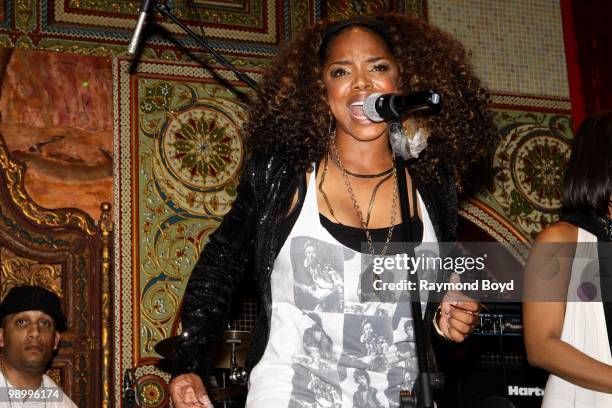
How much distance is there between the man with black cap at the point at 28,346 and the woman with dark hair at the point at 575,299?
3.03 meters

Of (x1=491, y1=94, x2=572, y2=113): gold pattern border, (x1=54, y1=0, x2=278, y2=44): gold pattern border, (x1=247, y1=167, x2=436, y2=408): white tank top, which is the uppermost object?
(x1=54, y1=0, x2=278, y2=44): gold pattern border

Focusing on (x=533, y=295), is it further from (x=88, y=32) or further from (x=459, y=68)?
(x=88, y=32)

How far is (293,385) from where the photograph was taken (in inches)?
90.3

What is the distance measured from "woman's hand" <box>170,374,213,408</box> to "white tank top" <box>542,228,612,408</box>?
132 cm

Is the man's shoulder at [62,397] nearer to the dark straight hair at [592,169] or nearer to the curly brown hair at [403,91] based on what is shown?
the curly brown hair at [403,91]

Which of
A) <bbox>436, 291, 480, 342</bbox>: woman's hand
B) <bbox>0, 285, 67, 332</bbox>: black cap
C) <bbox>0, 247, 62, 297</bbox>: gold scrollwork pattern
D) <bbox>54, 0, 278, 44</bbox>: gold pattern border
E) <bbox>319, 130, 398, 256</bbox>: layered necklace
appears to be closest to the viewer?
<bbox>436, 291, 480, 342</bbox>: woman's hand

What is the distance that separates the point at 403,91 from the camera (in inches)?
112

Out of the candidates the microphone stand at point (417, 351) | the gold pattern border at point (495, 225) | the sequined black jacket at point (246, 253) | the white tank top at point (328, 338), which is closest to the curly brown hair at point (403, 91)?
the sequined black jacket at point (246, 253)

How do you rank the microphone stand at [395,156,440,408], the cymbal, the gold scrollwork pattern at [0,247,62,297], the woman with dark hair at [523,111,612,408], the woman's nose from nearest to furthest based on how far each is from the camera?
the microphone stand at [395,156,440,408]
the woman's nose
the woman with dark hair at [523,111,612,408]
the cymbal
the gold scrollwork pattern at [0,247,62,297]

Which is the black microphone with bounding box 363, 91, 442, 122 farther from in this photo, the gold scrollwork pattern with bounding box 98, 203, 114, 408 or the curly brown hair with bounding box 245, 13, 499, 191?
the gold scrollwork pattern with bounding box 98, 203, 114, 408

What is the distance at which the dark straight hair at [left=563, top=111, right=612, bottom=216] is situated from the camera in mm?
3258

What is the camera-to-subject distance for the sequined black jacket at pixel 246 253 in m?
2.44

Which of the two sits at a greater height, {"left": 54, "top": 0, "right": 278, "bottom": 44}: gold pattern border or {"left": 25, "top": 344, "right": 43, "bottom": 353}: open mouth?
{"left": 54, "top": 0, "right": 278, "bottom": 44}: gold pattern border

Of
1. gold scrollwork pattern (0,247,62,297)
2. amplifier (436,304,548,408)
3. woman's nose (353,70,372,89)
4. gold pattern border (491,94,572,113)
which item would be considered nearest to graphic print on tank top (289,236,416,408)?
woman's nose (353,70,372,89)
